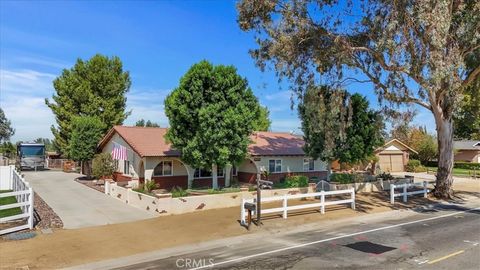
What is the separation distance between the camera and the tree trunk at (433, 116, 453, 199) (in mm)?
22812

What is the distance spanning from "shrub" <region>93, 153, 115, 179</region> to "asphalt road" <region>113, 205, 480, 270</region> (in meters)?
19.0

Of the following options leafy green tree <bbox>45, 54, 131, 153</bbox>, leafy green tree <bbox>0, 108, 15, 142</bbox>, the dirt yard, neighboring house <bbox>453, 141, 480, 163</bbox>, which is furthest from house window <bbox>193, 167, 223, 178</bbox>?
leafy green tree <bbox>0, 108, 15, 142</bbox>

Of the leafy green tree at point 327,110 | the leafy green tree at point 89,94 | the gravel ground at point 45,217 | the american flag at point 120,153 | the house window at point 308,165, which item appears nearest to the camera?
the gravel ground at point 45,217

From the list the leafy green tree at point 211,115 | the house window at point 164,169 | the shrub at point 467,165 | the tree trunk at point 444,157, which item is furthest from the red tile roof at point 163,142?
the shrub at point 467,165

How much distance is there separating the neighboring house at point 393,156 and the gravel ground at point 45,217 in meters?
36.2

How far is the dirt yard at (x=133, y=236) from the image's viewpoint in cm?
1115

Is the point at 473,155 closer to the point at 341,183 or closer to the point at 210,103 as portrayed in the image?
the point at 341,183

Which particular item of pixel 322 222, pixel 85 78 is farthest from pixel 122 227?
pixel 85 78

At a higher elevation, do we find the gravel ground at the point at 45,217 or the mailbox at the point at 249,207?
the mailbox at the point at 249,207

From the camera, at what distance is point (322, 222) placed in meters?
16.3

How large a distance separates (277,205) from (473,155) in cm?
5039

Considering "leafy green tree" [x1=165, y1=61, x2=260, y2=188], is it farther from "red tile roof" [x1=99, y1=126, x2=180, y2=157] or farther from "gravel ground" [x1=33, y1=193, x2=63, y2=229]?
"gravel ground" [x1=33, y1=193, x2=63, y2=229]

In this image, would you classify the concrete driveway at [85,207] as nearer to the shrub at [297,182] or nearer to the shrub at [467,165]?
the shrub at [297,182]
